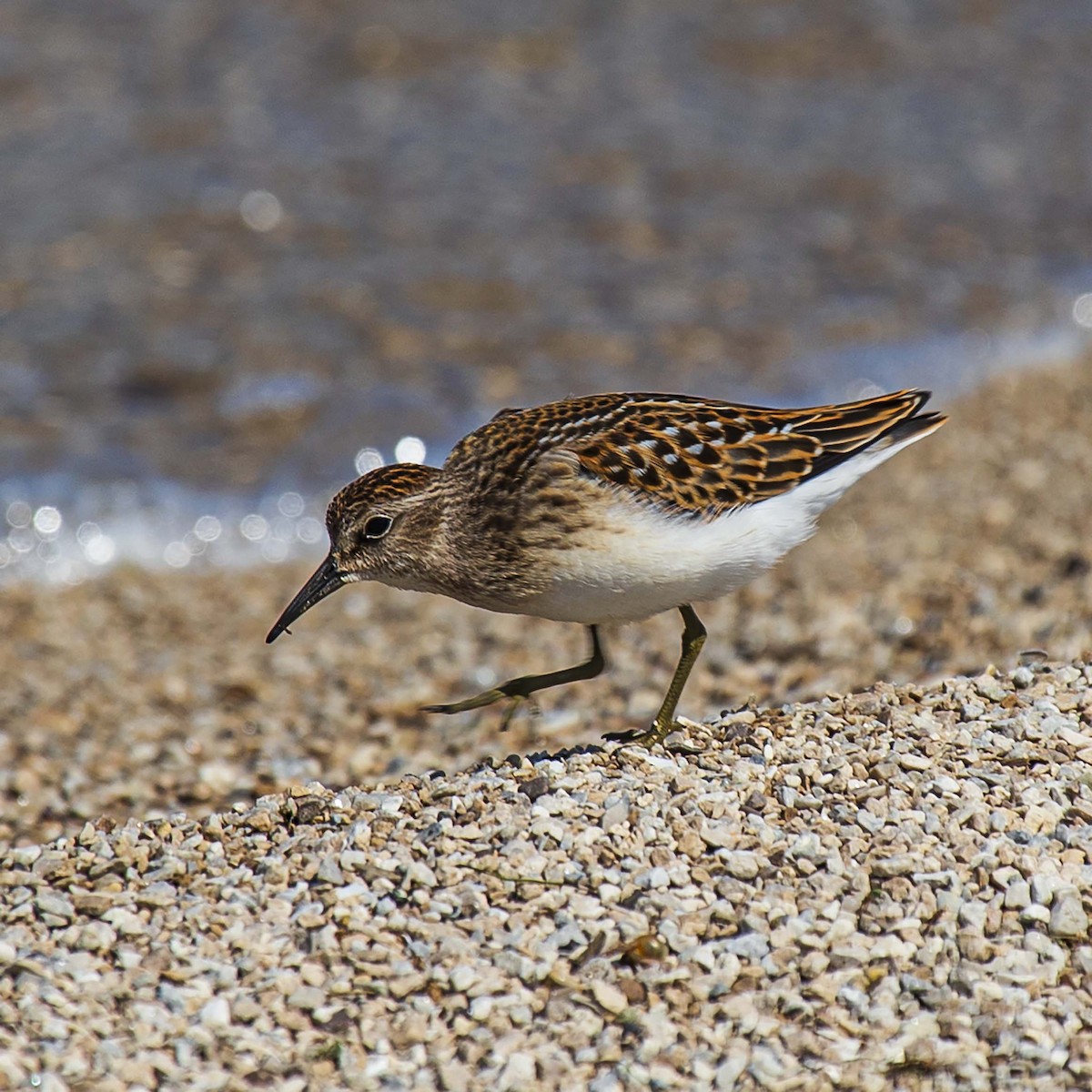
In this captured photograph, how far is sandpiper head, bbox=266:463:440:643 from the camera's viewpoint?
576 cm

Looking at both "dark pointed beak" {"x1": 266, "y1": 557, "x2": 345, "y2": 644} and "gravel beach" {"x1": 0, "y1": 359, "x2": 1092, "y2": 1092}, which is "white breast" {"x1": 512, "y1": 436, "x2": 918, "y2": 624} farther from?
"dark pointed beak" {"x1": 266, "y1": 557, "x2": 345, "y2": 644}

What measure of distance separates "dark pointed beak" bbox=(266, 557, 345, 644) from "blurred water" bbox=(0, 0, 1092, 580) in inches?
149

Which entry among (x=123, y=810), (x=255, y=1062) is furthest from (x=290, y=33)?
(x=255, y=1062)

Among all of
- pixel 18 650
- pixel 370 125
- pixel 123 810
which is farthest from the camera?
pixel 370 125

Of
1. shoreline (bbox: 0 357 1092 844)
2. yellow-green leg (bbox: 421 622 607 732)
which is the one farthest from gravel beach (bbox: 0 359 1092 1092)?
shoreline (bbox: 0 357 1092 844)

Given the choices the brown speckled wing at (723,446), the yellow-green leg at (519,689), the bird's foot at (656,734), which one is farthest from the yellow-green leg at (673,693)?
the brown speckled wing at (723,446)

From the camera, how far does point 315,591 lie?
19.5 ft

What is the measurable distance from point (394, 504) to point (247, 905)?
5.32ft

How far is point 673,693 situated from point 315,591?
4.40 feet

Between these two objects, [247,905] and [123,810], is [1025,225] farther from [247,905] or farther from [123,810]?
[247,905]

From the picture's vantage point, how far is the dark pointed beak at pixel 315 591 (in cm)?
592

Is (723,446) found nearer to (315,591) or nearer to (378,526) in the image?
(378,526)

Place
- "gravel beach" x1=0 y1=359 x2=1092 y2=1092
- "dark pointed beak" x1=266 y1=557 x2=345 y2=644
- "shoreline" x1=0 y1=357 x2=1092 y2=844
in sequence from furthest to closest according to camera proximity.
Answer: "shoreline" x1=0 y1=357 x2=1092 y2=844 < "dark pointed beak" x1=266 y1=557 x2=345 y2=644 < "gravel beach" x1=0 y1=359 x2=1092 y2=1092

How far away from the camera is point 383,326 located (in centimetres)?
1166
